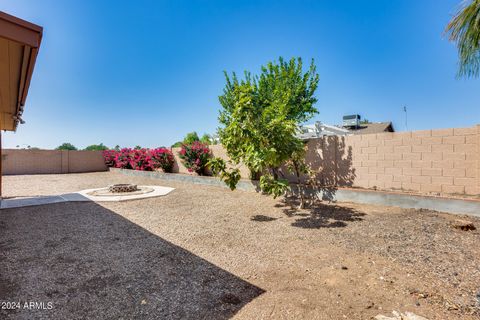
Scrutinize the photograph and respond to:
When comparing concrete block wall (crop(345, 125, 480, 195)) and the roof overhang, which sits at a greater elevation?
the roof overhang

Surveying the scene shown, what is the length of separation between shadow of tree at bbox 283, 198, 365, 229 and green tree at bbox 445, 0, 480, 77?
12.2 ft

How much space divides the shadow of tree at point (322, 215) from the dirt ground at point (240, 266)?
5cm

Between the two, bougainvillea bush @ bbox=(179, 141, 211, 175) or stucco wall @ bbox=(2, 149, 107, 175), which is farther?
stucco wall @ bbox=(2, 149, 107, 175)

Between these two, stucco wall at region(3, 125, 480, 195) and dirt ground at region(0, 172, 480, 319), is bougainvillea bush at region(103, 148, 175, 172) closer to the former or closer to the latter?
dirt ground at region(0, 172, 480, 319)

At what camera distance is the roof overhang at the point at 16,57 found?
8.47 feet

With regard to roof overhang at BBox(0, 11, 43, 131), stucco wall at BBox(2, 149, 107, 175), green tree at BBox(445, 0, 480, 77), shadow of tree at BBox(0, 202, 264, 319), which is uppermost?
green tree at BBox(445, 0, 480, 77)

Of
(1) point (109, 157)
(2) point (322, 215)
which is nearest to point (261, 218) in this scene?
(2) point (322, 215)

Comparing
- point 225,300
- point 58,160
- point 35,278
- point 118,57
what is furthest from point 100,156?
point 225,300

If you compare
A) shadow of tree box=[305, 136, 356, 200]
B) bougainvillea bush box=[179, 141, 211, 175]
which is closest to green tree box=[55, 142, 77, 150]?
bougainvillea bush box=[179, 141, 211, 175]

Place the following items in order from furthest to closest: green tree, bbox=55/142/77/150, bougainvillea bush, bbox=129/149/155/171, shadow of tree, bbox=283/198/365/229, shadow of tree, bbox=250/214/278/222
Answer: green tree, bbox=55/142/77/150 → bougainvillea bush, bbox=129/149/155/171 → shadow of tree, bbox=250/214/278/222 → shadow of tree, bbox=283/198/365/229

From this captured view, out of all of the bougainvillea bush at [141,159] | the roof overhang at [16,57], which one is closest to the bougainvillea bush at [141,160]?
the bougainvillea bush at [141,159]

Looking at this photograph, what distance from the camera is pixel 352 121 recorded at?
24812 mm

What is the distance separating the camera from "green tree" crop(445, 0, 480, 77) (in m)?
3.95

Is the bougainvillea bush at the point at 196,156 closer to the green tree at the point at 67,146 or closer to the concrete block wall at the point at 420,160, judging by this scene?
the concrete block wall at the point at 420,160
